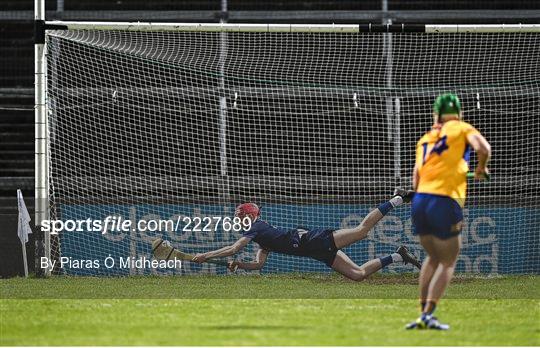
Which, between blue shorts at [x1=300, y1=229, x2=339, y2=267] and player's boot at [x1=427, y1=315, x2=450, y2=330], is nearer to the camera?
player's boot at [x1=427, y1=315, x2=450, y2=330]

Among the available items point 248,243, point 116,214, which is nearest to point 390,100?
point 248,243

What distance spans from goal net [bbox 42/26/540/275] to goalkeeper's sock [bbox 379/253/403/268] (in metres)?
0.13

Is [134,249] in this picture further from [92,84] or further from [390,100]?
[390,100]

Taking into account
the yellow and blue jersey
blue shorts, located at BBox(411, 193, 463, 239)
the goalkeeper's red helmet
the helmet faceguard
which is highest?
the helmet faceguard

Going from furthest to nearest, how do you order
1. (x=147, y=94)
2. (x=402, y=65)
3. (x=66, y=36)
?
1. (x=402, y=65)
2. (x=147, y=94)
3. (x=66, y=36)

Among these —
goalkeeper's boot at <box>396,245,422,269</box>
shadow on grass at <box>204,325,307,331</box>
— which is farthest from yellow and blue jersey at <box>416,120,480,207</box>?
goalkeeper's boot at <box>396,245,422,269</box>

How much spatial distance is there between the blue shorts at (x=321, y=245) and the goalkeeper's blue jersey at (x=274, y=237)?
12 centimetres

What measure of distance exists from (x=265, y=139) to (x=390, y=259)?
2792 millimetres

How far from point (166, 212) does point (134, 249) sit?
0.68 metres

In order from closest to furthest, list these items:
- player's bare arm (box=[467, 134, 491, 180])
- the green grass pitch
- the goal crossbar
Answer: the green grass pitch < player's bare arm (box=[467, 134, 491, 180]) < the goal crossbar

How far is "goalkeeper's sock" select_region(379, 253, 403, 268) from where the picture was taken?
15906 millimetres

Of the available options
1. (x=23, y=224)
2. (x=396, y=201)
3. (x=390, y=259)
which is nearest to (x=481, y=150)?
(x=396, y=201)

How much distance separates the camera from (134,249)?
16000 millimetres

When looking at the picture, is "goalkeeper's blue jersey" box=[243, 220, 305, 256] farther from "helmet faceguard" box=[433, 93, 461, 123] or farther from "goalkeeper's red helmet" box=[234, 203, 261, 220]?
"helmet faceguard" box=[433, 93, 461, 123]
